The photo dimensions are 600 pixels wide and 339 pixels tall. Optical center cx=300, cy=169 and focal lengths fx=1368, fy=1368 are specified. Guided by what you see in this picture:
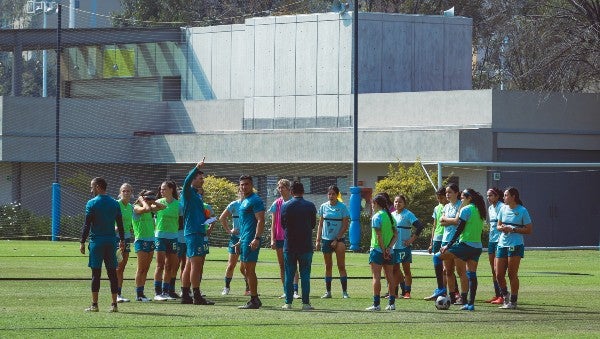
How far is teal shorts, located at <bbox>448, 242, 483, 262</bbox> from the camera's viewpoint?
21.7 metres

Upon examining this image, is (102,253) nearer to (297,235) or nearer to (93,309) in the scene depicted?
(93,309)

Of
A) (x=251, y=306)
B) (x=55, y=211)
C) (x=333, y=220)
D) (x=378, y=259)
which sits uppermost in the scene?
(x=333, y=220)

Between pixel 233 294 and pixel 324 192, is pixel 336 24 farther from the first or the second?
pixel 233 294

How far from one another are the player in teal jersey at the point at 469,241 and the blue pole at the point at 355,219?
23.9 m

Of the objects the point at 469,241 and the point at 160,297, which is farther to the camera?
the point at 160,297

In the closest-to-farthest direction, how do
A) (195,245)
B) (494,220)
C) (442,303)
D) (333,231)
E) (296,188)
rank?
(296,188) → (442,303) → (195,245) → (494,220) → (333,231)

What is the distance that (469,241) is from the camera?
21.7 metres

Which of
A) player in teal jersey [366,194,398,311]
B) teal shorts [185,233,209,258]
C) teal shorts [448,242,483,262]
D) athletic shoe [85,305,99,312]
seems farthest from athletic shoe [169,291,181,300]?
teal shorts [448,242,483,262]

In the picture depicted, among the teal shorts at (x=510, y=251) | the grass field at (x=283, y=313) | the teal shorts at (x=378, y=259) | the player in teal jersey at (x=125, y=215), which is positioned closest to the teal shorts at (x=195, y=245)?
the grass field at (x=283, y=313)

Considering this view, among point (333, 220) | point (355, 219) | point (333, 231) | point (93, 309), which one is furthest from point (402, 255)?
point (355, 219)

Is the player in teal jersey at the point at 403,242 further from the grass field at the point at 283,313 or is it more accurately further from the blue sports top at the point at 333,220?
the blue sports top at the point at 333,220

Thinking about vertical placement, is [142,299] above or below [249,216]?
below

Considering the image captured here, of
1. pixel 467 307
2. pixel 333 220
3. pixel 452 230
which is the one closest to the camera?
pixel 467 307

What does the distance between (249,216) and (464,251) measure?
3.46 meters
